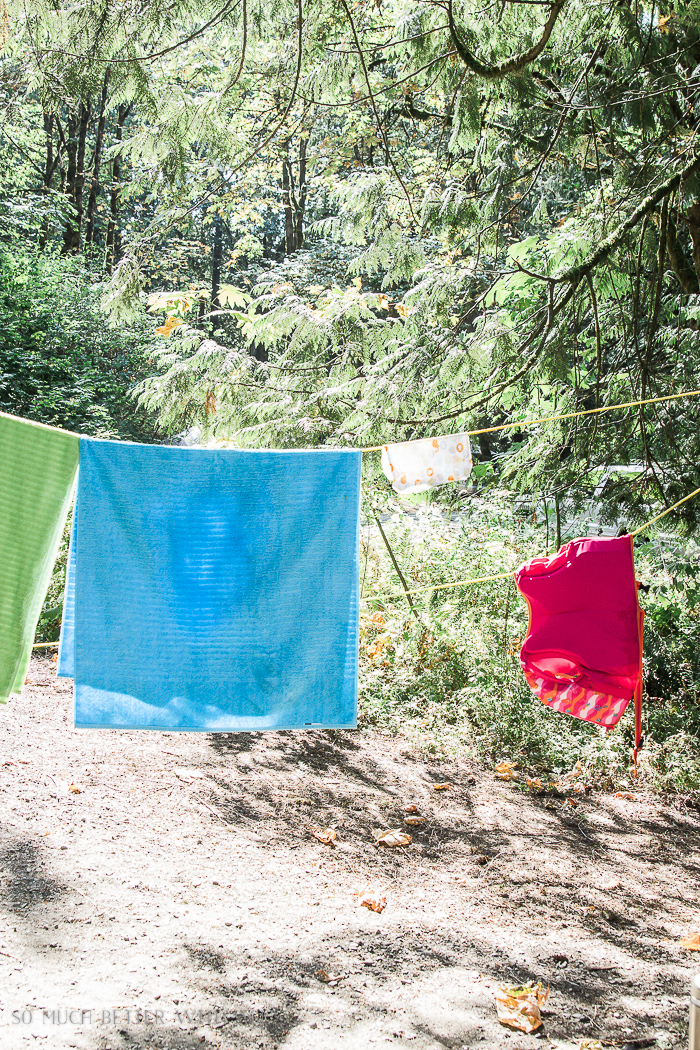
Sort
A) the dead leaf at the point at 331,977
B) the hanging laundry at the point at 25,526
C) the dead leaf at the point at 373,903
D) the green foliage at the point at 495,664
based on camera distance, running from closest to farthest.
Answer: the hanging laundry at the point at 25,526, the dead leaf at the point at 331,977, the dead leaf at the point at 373,903, the green foliage at the point at 495,664

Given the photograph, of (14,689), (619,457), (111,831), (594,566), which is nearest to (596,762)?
(619,457)

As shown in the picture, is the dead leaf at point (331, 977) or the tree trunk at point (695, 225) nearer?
the dead leaf at point (331, 977)

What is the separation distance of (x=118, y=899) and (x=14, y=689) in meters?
1.28

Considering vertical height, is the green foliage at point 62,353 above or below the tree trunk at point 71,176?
below

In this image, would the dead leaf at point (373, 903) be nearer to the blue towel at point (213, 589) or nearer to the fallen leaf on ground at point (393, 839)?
the fallen leaf on ground at point (393, 839)

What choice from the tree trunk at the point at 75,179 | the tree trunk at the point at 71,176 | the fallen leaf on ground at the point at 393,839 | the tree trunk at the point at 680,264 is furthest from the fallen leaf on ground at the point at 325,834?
the tree trunk at the point at 71,176

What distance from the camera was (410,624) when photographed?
6.07 metres

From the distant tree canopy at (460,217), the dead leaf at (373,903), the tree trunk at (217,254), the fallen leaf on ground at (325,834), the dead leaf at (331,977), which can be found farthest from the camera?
the tree trunk at (217,254)

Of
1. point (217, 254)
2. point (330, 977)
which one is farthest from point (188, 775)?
point (217, 254)

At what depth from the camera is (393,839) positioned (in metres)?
4.27

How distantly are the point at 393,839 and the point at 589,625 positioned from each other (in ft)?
6.22

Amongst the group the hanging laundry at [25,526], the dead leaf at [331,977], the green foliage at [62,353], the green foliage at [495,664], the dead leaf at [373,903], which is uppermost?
the green foliage at [62,353]

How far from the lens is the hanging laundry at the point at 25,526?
8.54ft

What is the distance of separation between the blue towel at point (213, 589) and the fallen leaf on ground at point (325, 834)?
166 centimetres
